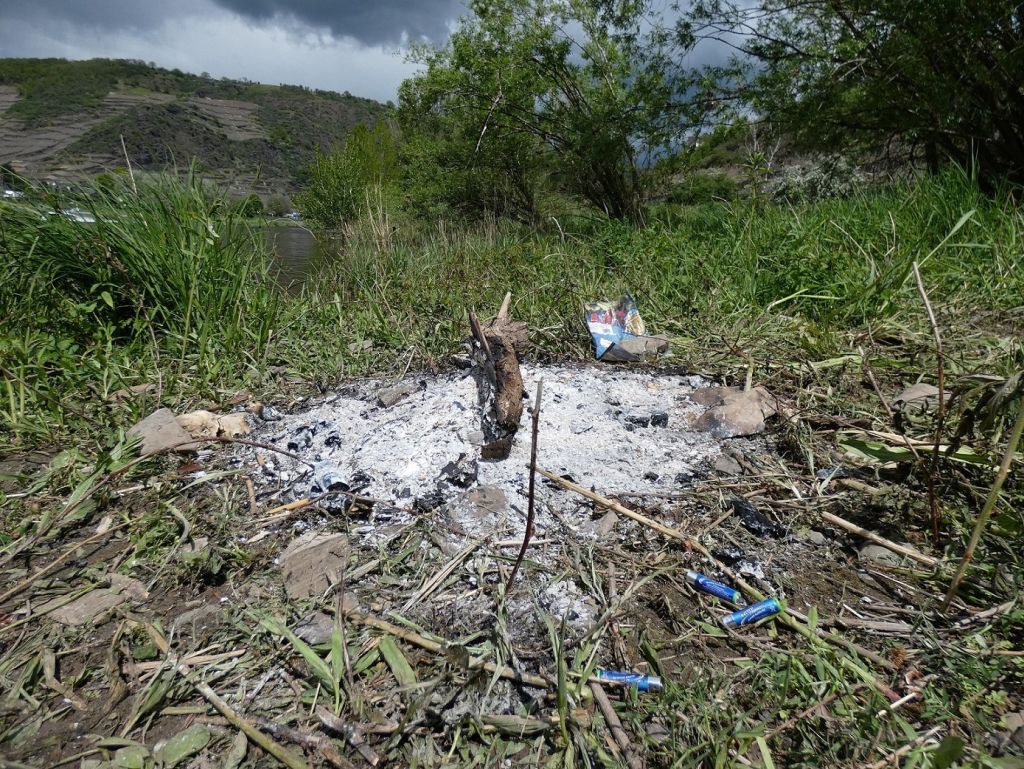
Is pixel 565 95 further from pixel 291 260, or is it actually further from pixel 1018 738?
pixel 1018 738

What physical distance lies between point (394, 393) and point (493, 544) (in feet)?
3.22

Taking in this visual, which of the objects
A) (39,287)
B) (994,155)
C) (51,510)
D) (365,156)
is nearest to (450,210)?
(994,155)

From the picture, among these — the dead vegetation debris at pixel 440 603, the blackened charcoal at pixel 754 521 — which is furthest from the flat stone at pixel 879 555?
the blackened charcoal at pixel 754 521

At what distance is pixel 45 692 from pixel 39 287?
227 cm

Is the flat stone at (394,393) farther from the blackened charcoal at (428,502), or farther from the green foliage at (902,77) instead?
the green foliage at (902,77)

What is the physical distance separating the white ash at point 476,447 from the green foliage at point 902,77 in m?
4.07

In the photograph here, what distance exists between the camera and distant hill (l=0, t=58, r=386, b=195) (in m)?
74.7

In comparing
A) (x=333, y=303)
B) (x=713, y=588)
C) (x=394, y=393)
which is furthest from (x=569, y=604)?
(x=333, y=303)

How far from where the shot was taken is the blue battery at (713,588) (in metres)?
1.16

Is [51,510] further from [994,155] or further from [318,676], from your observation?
[994,155]

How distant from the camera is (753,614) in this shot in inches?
43.0

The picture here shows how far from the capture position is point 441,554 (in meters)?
1.32

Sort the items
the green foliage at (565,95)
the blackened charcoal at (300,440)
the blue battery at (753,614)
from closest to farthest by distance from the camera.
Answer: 1. the blue battery at (753,614)
2. the blackened charcoal at (300,440)
3. the green foliage at (565,95)

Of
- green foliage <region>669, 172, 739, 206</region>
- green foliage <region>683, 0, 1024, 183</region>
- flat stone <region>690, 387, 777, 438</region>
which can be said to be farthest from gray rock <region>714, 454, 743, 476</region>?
green foliage <region>669, 172, 739, 206</region>
